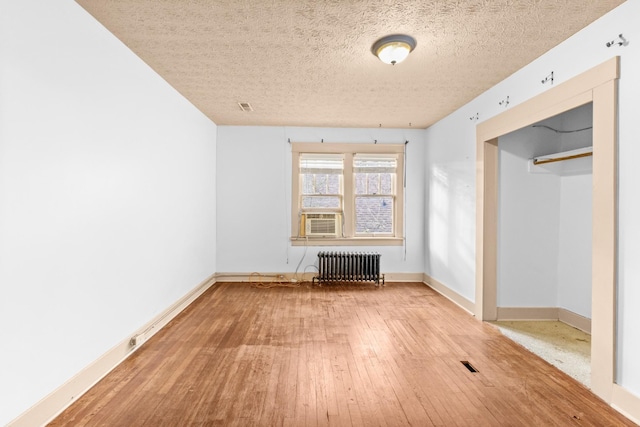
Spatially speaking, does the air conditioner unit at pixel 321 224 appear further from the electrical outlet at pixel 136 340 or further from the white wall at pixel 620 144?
the electrical outlet at pixel 136 340

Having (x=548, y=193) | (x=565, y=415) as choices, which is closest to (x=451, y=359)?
(x=565, y=415)

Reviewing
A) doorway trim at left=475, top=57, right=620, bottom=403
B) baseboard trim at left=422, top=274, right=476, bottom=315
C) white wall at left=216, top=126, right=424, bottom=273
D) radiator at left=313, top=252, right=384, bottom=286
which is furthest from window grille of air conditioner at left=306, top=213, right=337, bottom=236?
doorway trim at left=475, top=57, right=620, bottom=403

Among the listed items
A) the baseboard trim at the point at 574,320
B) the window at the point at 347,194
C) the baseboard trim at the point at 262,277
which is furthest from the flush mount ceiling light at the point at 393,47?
the baseboard trim at the point at 262,277

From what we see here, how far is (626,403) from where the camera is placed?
7.33 ft

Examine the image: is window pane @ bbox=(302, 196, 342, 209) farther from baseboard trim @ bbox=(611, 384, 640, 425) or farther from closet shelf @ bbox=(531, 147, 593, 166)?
baseboard trim @ bbox=(611, 384, 640, 425)

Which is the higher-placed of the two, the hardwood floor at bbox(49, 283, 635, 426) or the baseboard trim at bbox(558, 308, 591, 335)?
the baseboard trim at bbox(558, 308, 591, 335)

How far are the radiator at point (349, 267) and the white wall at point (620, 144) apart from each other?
1.36 metres

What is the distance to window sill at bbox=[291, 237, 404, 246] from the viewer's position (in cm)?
613

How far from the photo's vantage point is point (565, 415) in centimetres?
223

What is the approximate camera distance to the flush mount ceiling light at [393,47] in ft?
9.09

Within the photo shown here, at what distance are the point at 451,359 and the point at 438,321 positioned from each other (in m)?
1.07

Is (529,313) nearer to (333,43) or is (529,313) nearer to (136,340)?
(333,43)

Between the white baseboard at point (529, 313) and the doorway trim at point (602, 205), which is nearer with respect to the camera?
the doorway trim at point (602, 205)

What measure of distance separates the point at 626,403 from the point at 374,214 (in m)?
4.39
